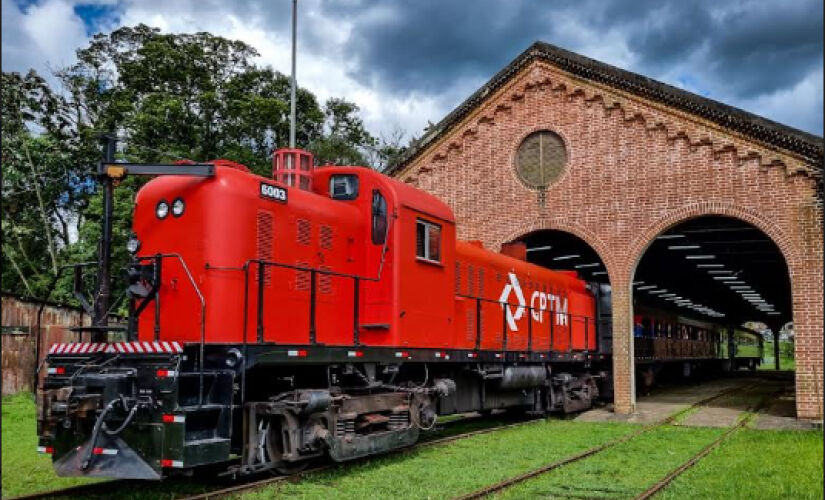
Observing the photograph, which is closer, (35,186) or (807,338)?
(807,338)

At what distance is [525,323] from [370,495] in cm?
840

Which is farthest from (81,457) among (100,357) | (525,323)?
(525,323)

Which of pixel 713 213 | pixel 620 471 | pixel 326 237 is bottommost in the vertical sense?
pixel 620 471

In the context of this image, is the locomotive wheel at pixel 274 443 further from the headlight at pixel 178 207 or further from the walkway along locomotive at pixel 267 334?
the headlight at pixel 178 207

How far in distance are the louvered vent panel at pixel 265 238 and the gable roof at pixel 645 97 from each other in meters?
12.5

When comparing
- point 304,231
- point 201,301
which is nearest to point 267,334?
point 201,301

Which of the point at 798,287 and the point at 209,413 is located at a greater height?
the point at 798,287

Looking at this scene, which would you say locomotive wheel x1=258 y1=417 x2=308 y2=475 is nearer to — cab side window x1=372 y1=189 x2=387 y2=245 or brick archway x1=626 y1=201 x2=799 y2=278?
cab side window x1=372 y1=189 x2=387 y2=245

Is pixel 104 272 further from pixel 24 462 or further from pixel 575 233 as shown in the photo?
pixel 575 233

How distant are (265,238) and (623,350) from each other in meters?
12.2

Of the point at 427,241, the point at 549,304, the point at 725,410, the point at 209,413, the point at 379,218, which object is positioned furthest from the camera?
the point at 725,410

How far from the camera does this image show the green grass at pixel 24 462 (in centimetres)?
897

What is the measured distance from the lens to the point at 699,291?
35.4 meters

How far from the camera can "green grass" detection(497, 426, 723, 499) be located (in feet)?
29.3
